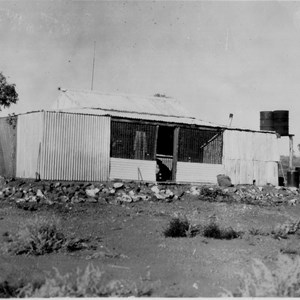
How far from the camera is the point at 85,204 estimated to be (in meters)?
15.1

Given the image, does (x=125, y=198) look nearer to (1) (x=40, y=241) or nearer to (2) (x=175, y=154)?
(2) (x=175, y=154)

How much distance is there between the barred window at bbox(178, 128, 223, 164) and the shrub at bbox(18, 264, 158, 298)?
47.9ft

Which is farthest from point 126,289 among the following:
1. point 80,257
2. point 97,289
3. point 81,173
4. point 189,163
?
point 189,163

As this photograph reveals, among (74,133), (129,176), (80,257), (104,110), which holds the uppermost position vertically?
(104,110)

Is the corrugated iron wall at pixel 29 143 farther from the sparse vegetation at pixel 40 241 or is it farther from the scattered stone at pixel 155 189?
the sparse vegetation at pixel 40 241

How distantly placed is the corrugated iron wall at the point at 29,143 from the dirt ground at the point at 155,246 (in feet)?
10.3

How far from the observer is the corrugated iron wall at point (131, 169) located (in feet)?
62.9

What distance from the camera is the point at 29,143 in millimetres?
18578

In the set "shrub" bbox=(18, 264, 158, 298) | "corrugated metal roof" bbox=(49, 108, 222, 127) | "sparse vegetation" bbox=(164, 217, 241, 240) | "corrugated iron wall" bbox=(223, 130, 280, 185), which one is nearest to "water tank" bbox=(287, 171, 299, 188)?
"corrugated iron wall" bbox=(223, 130, 280, 185)

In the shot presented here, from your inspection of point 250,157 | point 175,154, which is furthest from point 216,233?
point 250,157

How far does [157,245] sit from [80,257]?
6.48 feet

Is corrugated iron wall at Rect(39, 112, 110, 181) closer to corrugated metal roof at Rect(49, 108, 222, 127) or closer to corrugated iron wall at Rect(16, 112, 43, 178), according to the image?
corrugated iron wall at Rect(16, 112, 43, 178)

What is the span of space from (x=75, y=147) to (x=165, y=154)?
556 cm

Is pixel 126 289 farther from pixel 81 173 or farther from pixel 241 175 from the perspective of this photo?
pixel 241 175
